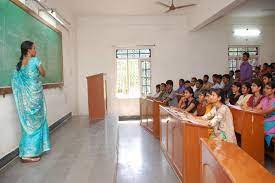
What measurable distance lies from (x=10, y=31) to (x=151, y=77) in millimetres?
6196

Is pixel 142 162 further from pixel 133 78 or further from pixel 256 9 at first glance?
pixel 256 9

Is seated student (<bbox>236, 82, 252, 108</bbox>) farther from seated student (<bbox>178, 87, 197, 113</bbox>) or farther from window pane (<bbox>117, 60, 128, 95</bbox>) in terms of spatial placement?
window pane (<bbox>117, 60, 128, 95</bbox>)

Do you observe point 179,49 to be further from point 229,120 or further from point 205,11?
point 229,120

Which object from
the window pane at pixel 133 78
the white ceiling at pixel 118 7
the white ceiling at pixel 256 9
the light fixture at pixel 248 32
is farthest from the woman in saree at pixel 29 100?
the light fixture at pixel 248 32

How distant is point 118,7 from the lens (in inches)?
335

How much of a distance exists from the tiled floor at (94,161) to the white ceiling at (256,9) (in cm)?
480

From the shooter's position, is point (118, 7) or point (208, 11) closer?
point (208, 11)

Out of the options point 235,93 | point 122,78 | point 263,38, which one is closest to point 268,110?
point 235,93

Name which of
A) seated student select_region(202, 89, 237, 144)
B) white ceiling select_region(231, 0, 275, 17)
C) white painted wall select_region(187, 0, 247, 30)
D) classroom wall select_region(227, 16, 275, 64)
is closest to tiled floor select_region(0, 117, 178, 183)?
seated student select_region(202, 89, 237, 144)

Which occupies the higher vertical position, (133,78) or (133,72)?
(133,72)

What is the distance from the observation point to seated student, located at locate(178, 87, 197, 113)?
4.96 metres

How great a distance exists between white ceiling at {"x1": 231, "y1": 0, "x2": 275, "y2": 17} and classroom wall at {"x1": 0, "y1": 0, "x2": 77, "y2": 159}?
4.95m

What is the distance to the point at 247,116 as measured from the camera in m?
4.15

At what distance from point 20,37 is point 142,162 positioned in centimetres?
262
